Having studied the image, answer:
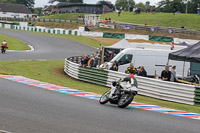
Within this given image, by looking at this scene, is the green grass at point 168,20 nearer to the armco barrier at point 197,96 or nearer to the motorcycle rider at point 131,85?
the armco barrier at point 197,96

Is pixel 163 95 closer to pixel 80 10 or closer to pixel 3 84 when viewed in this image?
pixel 3 84

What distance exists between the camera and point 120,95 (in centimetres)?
1251

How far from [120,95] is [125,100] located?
1.26 feet

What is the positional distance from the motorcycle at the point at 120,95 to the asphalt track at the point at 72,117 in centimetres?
23

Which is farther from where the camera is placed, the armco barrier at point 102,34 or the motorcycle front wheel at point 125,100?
the armco barrier at point 102,34

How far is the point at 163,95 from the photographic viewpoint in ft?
53.3

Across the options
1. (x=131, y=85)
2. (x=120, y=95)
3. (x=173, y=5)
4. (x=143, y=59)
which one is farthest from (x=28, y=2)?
(x=131, y=85)

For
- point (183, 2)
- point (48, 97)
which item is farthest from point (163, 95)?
point (183, 2)

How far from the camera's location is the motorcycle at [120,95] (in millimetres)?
12078

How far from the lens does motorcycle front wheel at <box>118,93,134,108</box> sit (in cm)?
1202

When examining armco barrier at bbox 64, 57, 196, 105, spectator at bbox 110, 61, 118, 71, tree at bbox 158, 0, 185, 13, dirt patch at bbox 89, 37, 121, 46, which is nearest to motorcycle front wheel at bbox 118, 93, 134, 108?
armco barrier at bbox 64, 57, 196, 105

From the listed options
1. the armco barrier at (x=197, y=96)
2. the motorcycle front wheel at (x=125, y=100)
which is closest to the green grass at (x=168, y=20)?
the armco barrier at (x=197, y=96)

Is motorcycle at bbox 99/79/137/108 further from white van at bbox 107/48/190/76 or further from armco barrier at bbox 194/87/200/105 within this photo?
white van at bbox 107/48/190/76

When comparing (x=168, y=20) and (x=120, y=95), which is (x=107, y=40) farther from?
(x=120, y=95)
